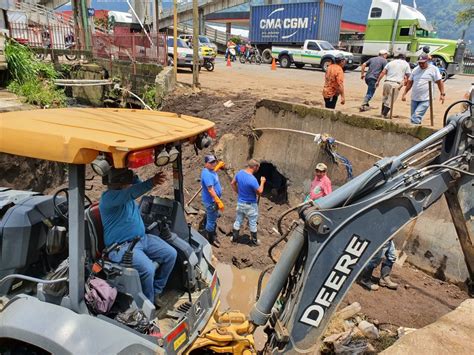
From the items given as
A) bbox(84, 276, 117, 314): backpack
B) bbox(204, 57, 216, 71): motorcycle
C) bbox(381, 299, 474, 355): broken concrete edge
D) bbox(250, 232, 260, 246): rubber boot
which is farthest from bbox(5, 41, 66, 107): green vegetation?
bbox(381, 299, 474, 355): broken concrete edge

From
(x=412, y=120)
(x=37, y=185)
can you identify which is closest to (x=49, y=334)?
(x=37, y=185)

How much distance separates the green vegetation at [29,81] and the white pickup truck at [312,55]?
14.4 meters

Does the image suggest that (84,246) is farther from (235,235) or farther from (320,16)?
(320,16)

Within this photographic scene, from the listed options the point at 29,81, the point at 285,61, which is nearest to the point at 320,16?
the point at 285,61

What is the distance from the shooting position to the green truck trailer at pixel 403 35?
20.4 metres

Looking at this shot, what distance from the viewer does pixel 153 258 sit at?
3.37 m

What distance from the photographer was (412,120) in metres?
8.38

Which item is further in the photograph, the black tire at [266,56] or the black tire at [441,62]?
the black tire at [266,56]

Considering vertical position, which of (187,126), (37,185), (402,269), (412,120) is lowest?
(402,269)

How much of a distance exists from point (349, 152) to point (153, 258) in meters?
5.68

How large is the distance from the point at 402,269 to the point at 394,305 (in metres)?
1.31

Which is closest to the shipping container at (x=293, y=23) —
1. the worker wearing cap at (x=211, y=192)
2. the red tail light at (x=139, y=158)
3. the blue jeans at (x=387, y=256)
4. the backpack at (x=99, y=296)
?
the worker wearing cap at (x=211, y=192)

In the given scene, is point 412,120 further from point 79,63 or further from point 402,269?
point 79,63

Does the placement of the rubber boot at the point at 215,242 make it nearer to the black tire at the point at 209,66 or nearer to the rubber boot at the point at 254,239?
→ the rubber boot at the point at 254,239
